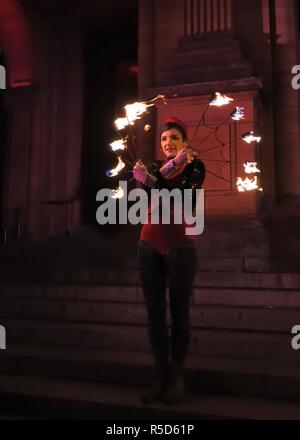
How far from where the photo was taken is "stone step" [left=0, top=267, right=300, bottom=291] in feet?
17.0

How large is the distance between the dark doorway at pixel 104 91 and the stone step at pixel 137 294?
5795 mm

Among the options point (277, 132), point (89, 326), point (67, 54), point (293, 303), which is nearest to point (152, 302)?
point (89, 326)

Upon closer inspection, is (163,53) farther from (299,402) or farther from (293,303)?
(299,402)

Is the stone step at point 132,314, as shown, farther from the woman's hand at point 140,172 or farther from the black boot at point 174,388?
the woman's hand at point 140,172

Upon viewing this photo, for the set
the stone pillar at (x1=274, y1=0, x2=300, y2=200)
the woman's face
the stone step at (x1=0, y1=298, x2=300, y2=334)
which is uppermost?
the stone pillar at (x1=274, y1=0, x2=300, y2=200)

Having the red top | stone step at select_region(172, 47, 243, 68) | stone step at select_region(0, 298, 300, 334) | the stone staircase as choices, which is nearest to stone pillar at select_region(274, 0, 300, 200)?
stone step at select_region(172, 47, 243, 68)

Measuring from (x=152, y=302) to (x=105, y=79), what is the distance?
11.0m

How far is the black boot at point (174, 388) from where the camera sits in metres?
3.25

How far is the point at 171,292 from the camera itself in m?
3.24

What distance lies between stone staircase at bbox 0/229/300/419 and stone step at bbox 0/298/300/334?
0.03 feet

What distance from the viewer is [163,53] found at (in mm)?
8945
